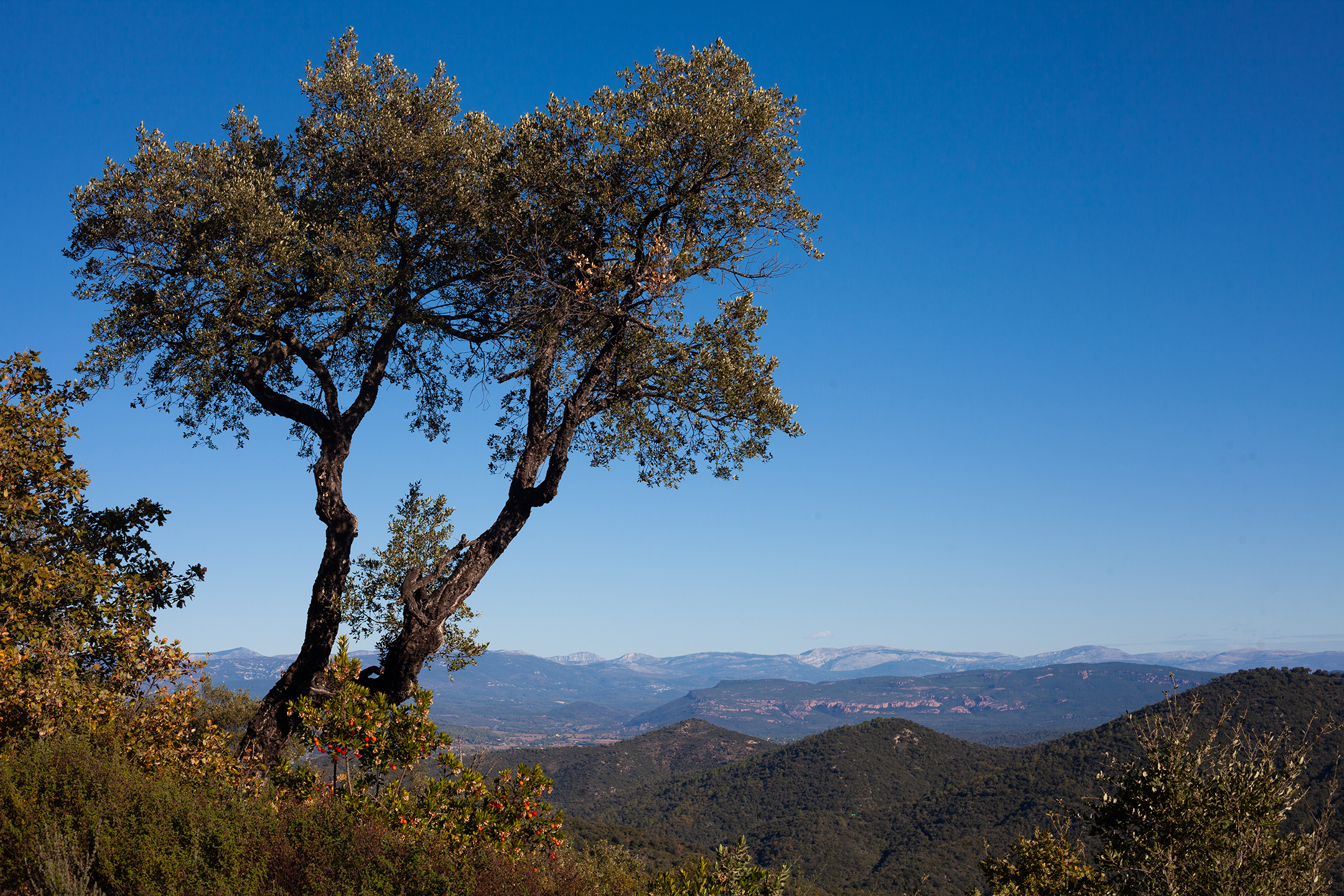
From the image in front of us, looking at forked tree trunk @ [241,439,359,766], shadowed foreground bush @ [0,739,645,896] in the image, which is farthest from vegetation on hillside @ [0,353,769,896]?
forked tree trunk @ [241,439,359,766]

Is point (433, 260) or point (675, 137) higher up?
point (675, 137)

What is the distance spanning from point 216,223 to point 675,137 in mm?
8020

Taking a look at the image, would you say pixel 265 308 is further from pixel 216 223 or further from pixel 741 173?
pixel 741 173

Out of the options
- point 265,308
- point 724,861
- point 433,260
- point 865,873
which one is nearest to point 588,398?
point 433,260

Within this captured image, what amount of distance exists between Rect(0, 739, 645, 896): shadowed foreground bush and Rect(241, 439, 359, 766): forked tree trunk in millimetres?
4036

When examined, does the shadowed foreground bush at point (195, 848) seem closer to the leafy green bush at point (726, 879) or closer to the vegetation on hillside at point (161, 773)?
the vegetation on hillside at point (161, 773)

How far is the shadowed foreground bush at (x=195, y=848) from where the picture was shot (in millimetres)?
5879

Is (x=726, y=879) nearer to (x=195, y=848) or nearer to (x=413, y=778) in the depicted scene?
(x=413, y=778)

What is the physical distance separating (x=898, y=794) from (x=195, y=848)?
178124mm

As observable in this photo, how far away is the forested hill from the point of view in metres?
107

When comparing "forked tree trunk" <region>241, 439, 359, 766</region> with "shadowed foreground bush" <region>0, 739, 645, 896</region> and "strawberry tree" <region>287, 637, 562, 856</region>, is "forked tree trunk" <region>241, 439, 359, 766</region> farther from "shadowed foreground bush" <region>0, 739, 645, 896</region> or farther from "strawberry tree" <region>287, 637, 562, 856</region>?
"shadowed foreground bush" <region>0, 739, 645, 896</region>

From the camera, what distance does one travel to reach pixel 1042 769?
126 meters

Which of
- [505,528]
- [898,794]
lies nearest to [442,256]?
[505,528]

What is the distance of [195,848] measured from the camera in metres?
5.99
